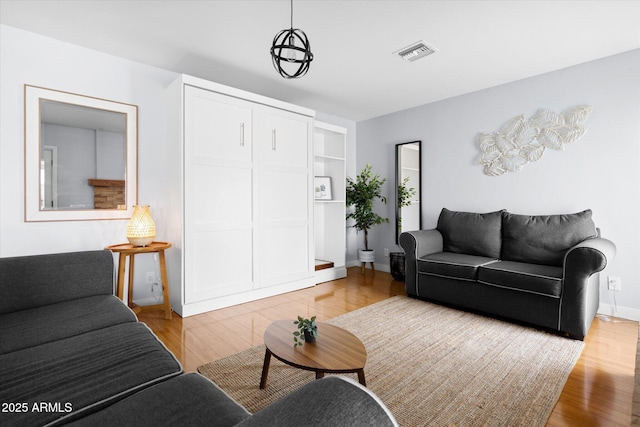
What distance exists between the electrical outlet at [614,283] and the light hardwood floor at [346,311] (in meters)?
0.28

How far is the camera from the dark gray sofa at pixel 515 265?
242 cm

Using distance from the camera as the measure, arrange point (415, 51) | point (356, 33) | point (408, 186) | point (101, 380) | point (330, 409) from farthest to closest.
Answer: point (408, 186) → point (415, 51) → point (356, 33) → point (101, 380) → point (330, 409)

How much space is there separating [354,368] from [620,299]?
3028 millimetres

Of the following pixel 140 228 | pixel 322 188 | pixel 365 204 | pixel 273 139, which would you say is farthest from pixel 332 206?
pixel 140 228

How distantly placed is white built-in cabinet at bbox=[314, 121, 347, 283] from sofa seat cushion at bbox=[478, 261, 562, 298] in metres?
2.05

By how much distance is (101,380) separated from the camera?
3.66ft

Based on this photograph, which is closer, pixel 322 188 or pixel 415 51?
pixel 415 51

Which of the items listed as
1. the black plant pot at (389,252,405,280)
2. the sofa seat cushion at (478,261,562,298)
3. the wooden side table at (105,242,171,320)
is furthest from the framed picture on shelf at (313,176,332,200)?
the sofa seat cushion at (478,261,562,298)

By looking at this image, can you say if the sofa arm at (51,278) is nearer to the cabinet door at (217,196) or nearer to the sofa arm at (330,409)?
the cabinet door at (217,196)

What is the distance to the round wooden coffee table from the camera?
4.80 ft

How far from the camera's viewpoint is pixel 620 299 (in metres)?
2.93

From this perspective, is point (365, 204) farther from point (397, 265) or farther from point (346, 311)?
point (346, 311)

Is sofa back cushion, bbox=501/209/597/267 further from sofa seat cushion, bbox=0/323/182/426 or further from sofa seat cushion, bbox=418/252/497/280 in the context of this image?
sofa seat cushion, bbox=0/323/182/426

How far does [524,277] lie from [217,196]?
9.46ft
